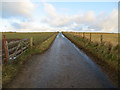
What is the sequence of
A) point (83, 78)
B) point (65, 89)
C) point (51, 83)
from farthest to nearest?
point (83, 78) < point (51, 83) < point (65, 89)

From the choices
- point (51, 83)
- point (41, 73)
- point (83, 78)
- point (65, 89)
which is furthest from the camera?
point (41, 73)

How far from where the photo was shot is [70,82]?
631cm

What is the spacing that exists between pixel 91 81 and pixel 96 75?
0.91 meters

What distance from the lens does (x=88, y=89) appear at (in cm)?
562

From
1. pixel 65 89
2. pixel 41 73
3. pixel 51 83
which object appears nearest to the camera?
pixel 65 89

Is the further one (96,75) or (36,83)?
(96,75)

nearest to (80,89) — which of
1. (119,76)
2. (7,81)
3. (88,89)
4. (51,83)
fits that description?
(88,89)

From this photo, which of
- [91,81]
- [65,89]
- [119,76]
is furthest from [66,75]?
[119,76]

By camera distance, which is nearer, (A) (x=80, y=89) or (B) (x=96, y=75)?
(A) (x=80, y=89)

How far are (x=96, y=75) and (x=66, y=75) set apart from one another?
1406mm

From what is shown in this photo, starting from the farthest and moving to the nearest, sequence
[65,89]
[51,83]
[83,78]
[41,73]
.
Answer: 1. [41,73]
2. [83,78]
3. [51,83]
4. [65,89]

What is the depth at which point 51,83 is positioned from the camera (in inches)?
245

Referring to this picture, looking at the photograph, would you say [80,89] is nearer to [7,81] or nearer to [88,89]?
[88,89]

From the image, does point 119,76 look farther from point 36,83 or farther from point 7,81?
point 7,81
